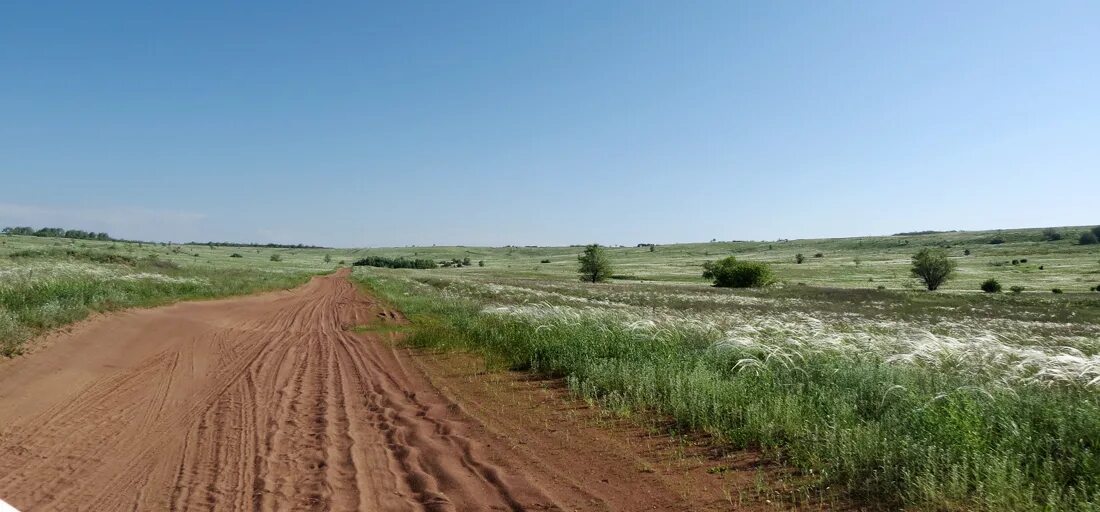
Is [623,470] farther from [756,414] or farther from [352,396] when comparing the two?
[352,396]

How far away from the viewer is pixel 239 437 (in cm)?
601

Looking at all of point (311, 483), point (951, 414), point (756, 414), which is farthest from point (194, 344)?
point (951, 414)

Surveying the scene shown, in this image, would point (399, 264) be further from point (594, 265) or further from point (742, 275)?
point (742, 275)

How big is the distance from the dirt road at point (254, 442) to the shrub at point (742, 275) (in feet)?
185

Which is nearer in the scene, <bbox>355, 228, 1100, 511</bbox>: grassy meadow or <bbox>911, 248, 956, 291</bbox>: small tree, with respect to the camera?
<bbox>355, 228, 1100, 511</bbox>: grassy meadow

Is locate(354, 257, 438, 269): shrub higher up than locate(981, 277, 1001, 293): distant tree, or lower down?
higher up

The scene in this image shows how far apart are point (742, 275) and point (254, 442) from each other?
61560mm

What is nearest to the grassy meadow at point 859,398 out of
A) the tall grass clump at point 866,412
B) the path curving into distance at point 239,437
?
the tall grass clump at point 866,412

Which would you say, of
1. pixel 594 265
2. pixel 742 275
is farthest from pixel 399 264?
pixel 742 275

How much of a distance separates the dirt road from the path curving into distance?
2cm

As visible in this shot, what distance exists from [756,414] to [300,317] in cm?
1764

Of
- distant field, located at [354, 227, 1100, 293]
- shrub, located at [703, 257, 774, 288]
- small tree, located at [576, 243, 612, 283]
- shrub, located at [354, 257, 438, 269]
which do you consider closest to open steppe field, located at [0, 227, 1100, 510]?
shrub, located at [703, 257, 774, 288]

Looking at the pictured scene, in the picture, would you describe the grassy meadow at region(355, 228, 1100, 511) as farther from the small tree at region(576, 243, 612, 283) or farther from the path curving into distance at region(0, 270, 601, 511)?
the small tree at region(576, 243, 612, 283)

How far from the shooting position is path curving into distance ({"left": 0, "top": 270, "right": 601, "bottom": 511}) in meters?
4.54
